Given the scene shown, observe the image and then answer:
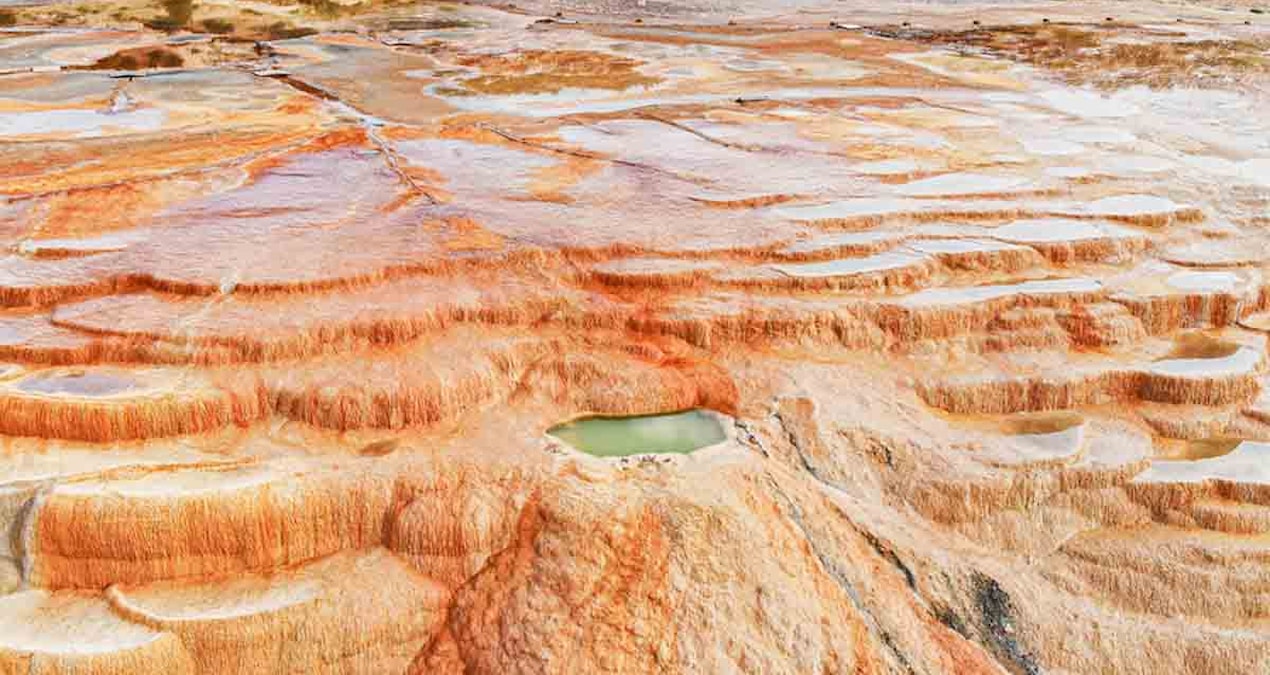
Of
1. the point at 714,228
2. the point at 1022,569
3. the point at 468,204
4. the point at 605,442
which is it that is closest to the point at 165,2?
the point at 468,204

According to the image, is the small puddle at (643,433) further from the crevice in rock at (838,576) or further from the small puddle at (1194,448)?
the small puddle at (1194,448)

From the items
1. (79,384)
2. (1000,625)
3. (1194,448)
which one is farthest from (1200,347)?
(79,384)

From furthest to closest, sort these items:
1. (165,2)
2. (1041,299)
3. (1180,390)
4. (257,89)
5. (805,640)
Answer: (165,2)
(257,89)
(1041,299)
(1180,390)
(805,640)

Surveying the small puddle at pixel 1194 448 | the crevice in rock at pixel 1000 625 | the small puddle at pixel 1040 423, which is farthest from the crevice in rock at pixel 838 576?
the small puddle at pixel 1194 448

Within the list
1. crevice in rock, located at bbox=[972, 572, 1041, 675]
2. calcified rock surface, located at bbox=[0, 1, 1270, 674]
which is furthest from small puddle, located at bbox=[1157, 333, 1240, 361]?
crevice in rock, located at bbox=[972, 572, 1041, 675]

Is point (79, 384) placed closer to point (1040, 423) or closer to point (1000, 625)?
point (1000, 625)

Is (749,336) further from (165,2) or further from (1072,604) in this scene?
(165,2)

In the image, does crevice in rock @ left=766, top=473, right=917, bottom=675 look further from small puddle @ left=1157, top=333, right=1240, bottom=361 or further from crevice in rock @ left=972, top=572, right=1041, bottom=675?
small puddle @ left=1157, top=333, right=1240, bottom=361
